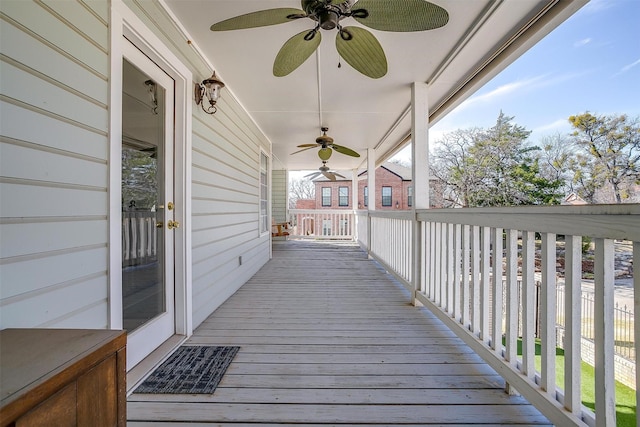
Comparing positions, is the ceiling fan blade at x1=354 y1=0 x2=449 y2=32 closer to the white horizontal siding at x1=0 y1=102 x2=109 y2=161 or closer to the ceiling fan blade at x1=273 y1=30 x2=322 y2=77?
the ceiling fan blade at x1=273 y1=30 x2=322 y2=77

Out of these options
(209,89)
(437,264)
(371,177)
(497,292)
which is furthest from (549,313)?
(371,177)

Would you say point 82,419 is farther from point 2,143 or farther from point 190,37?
point 190,37

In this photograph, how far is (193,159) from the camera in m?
2.49

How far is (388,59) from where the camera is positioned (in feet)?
8.79

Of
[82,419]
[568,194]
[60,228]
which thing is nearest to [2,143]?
[60,228]

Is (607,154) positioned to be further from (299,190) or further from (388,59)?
(299,190)

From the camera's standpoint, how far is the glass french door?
6.02 feet

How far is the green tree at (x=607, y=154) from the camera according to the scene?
1608mm

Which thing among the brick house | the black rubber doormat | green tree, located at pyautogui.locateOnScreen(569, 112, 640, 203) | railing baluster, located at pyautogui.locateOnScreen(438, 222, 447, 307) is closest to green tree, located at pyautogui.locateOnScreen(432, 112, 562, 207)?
green tree, located at pyautogui.locateOnScreen(569, 112, 640, 203)

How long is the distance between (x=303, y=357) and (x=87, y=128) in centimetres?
181

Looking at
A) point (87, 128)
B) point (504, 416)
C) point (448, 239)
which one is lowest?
point (504, 416)

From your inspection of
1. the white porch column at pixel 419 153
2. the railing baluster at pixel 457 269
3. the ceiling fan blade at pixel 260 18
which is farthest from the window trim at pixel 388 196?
the ceiling fan blade at pixel 260 18

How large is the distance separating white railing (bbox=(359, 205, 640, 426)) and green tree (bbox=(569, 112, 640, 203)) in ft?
1.59

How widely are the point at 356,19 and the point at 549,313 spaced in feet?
5.55
